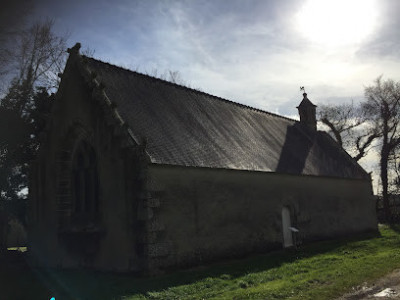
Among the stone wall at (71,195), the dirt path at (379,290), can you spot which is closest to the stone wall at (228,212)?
the stone wall at (71,195)

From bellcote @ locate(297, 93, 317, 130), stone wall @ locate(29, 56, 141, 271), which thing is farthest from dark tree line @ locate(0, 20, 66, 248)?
bellcote @ locate(297, 93, 317, 130)

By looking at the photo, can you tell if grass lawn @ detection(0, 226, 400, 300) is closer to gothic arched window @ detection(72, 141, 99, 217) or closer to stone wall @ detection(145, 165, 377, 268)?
stone wall @ detection(145, 165, 377, 268)

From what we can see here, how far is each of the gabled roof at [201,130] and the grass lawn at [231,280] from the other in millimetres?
3561

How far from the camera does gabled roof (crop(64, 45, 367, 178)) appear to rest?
43.5 feet

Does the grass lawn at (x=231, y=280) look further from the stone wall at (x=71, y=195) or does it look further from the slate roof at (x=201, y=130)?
the slate roof at (x=201, y=130)

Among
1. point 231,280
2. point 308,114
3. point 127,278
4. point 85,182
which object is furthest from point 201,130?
point 308,114

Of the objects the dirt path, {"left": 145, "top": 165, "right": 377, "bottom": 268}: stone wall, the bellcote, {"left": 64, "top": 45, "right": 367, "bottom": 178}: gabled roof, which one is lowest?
the dirt path

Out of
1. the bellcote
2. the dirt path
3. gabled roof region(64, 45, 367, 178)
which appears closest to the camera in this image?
the dirt path

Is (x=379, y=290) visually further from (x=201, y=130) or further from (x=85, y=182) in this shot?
(x=85, y=182)

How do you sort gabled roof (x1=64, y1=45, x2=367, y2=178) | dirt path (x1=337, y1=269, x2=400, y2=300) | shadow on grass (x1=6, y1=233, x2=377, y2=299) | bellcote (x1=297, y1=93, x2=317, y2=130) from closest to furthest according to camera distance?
1. dirt path (x1=337, y1=269, x2=400, y2=300)
2. shadow on grass (x1=6, y1=233, x2=377, y2=299)
3. gabled roof (x1=64, y1=45, x2=367, y2=178)
4. bellcote (x1=297, y1=93, x2=317, y2=130)

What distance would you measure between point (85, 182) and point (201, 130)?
4980 mm

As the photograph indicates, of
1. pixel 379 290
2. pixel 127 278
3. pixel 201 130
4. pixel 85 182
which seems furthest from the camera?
pixel 201 130

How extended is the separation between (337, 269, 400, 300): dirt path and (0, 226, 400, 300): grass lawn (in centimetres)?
26

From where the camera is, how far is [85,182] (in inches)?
543
